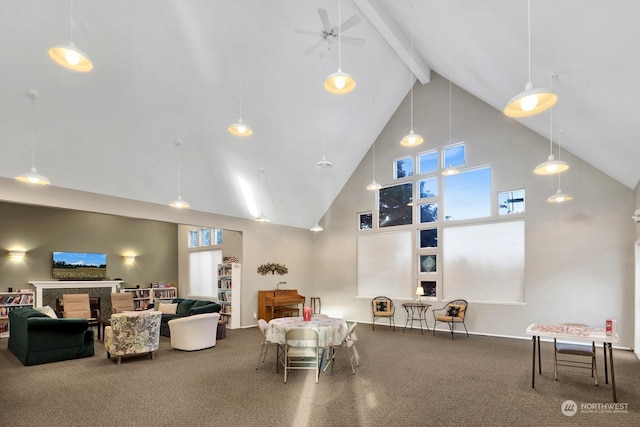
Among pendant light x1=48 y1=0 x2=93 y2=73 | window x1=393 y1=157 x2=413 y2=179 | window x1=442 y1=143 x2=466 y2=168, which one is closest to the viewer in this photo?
pendant light x1=48 y1=0 x2=93 y2=73

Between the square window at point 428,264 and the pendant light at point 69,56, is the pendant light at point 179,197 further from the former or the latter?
the square window at point 428,264

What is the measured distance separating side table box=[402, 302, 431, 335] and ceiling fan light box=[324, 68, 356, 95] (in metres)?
6.25

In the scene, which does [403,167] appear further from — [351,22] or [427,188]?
[351,22]

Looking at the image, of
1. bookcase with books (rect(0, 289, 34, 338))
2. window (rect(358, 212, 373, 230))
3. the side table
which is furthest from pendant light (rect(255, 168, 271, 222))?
bookcase with books (rect(0, 289, 34, 338))

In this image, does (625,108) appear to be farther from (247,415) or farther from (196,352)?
(196,352)

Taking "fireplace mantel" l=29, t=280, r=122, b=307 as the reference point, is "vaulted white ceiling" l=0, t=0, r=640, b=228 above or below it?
above

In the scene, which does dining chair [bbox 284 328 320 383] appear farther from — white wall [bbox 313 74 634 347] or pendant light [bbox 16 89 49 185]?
white wall [bbox 313 74 634 347]

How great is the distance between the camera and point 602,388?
170 inches

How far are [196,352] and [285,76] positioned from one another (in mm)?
5360

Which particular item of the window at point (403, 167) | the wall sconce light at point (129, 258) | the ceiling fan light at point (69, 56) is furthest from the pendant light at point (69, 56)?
the wall sconce light at point (129, 258)

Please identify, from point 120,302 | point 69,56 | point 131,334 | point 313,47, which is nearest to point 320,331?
point 131,334

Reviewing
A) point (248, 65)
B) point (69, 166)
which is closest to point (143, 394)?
point (69, 166)

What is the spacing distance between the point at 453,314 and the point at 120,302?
8.55m

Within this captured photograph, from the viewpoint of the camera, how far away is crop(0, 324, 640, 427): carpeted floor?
3.52 meters
